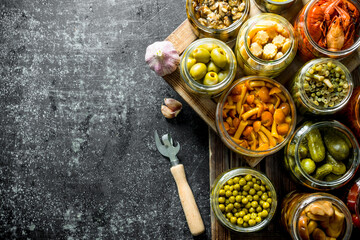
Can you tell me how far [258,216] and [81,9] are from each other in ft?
4.79

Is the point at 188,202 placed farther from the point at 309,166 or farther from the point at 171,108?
the point at 309,166

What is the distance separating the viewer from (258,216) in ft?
4.48

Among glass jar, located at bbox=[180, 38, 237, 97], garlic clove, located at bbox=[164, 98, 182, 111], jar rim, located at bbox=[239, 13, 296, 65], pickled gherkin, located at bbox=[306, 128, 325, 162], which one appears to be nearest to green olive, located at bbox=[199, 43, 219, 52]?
glass jar, located at bbox=[180, 38, 237, 97]

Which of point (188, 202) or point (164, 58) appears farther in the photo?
point (188, 202)

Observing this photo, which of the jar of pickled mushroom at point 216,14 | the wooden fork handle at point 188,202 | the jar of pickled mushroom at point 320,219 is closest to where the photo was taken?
the jar of pickled mushroom at point 320,219

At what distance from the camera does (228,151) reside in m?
1.53

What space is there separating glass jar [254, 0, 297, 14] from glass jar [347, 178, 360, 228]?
0.83 metres

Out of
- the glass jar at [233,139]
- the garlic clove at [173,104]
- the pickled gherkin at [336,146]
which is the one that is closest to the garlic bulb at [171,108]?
the garlic clove at [173,104]

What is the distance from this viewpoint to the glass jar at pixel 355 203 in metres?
1.31

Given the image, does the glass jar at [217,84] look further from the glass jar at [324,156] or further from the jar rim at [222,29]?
the glass jar at [324,156]

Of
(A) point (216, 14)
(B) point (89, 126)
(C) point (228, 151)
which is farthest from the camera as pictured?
(B) point (89, 126)

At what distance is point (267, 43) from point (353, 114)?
0.50 m

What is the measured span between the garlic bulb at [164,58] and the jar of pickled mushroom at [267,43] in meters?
0.29

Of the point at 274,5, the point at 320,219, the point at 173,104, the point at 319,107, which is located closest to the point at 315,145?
the point at 319,107
